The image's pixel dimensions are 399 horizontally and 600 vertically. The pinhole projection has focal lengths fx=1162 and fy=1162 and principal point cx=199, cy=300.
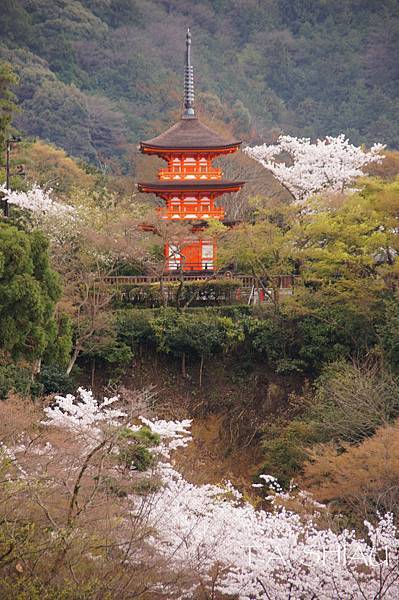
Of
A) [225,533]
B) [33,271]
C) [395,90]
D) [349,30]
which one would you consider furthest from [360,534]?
[349,30]

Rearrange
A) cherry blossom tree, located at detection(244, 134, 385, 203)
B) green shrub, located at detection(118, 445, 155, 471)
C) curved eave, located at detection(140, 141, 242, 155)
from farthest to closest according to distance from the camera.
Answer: cherry blossom tree, located at detection(244, 134, 385, 203) → curved eave, located at detection(140, 141, 242, 155) → green shrub, located at detection(118, 445, 155, 471)

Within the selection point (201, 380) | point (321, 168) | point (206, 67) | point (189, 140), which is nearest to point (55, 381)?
point (201, 380)

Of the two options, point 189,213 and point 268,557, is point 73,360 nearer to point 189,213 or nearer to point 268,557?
point 189,213

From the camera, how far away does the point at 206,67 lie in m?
68.5

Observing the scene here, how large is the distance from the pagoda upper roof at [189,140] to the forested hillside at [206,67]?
80.8 feet

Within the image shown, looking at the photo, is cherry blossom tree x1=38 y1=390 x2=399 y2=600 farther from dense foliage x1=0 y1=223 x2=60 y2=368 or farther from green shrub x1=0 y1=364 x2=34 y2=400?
green shrub x1=0 y1=364 x2=34 y2=400

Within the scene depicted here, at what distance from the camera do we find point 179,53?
229 ft

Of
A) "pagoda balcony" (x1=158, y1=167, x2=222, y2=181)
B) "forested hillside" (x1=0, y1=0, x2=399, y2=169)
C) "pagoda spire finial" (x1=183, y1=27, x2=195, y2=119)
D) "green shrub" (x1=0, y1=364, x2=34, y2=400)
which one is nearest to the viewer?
"green shrub" (x1=0, y1=364, x2=34, y2=400)

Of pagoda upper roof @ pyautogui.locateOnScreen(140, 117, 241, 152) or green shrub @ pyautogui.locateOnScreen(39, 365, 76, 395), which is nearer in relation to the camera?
green shrub @ pyautogui.locateOnScreen(39, 365, 76, 395)

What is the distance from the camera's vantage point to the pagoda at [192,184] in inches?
1208

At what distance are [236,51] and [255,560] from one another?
60284 millimetres

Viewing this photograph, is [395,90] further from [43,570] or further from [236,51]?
[43,570]

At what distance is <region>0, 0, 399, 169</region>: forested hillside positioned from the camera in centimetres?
6097

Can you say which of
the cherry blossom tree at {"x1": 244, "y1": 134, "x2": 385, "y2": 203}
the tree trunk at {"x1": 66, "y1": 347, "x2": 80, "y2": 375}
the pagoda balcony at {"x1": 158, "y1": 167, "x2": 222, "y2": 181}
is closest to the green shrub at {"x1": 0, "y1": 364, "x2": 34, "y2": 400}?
the tree trunk at {"x1": 66, "y1": 347, "x2": 80, "y2": 375}
